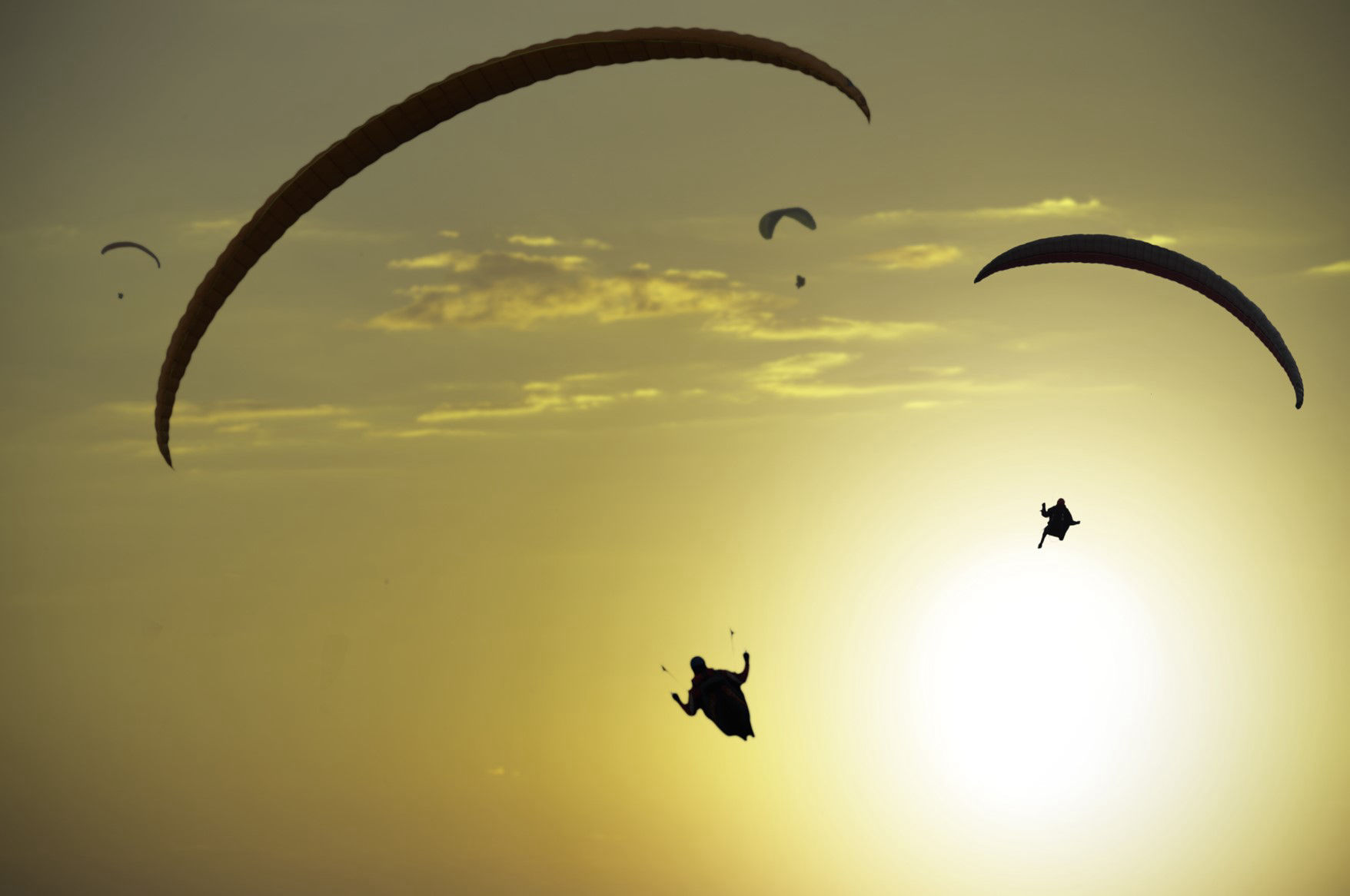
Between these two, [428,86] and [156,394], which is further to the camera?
[156,394]

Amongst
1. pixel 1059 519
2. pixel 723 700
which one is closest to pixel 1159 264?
pixel 1059 519

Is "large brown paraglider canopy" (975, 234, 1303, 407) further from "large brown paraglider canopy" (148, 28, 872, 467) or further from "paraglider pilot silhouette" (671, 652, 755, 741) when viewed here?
Result: "paraglider pilot silhouette" (671, 652, 755, 741)

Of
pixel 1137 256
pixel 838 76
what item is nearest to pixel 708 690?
pixel 838 76

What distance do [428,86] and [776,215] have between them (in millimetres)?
14493

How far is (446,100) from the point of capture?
42.2 m

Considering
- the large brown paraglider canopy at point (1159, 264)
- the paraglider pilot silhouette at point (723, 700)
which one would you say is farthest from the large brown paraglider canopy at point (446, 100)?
the paraglider pilot silhouette at point (723, 700)

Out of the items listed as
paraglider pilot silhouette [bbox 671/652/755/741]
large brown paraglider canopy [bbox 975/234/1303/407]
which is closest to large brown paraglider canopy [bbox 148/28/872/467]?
large brown paraglider canopy [bbox 975/234/1303/407]

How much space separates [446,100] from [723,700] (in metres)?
16.2

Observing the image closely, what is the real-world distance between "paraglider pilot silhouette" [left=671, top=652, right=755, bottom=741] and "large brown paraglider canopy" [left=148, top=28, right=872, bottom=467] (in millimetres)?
13926

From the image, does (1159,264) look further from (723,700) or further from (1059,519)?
(723,700)

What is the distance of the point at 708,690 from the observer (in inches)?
1645

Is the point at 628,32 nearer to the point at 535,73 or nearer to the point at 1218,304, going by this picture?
the point at 535,73

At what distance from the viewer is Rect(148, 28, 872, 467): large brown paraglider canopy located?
4119 cm

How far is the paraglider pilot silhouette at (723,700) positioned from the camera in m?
41.6
